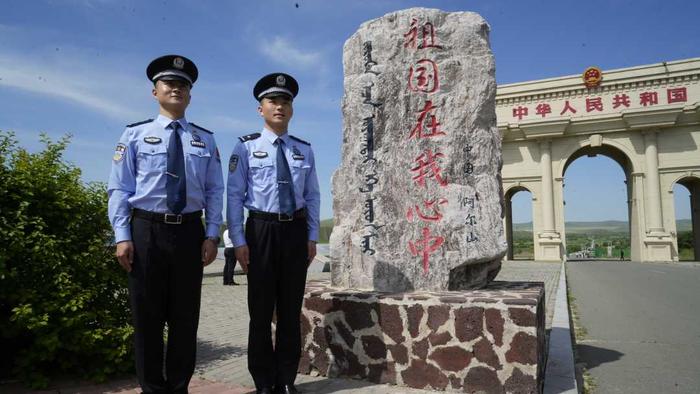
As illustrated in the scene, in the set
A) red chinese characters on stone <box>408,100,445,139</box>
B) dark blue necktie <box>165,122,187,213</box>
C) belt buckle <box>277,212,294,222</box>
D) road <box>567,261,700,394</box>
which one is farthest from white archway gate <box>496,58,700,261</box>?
dark blue necktie <box>165,122,187,213</box>

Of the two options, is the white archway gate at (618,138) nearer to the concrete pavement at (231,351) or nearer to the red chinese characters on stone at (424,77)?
the concrete pavement at (231,351)

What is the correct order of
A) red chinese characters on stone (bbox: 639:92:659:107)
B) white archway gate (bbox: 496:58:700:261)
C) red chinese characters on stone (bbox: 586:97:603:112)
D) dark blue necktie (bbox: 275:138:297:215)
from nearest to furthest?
dark blue necktie (bbox: 275:138:297:215)
white archway gate (bbox: 496:58:700:261)
red chinese characters on stone (bbox: 639:92:659:107)
red chinese characters on stone (bbox: 586:97:603:112)

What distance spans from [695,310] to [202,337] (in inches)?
282

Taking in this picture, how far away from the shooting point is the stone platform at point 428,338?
10.1 feet

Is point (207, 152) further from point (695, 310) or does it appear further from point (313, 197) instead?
point (695, 310)

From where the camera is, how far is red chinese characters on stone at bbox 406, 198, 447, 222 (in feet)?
12.5

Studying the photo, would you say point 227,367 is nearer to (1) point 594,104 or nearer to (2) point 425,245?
(2) point 425,245

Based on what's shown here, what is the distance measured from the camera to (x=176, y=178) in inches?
102

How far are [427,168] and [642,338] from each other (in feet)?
11.5

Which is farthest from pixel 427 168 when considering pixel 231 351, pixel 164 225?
pixel 231 351

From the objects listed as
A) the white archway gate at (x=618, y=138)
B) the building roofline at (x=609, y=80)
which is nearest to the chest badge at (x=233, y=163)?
the building roofline at (x=609, y=80)

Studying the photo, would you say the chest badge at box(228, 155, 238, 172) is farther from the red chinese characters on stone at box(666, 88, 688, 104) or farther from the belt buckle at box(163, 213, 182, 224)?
the red chinese characters on stone at box(666, 88, 688, 104)

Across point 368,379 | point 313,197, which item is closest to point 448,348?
point 368,379

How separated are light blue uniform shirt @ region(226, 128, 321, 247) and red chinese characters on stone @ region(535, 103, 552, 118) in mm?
22176
